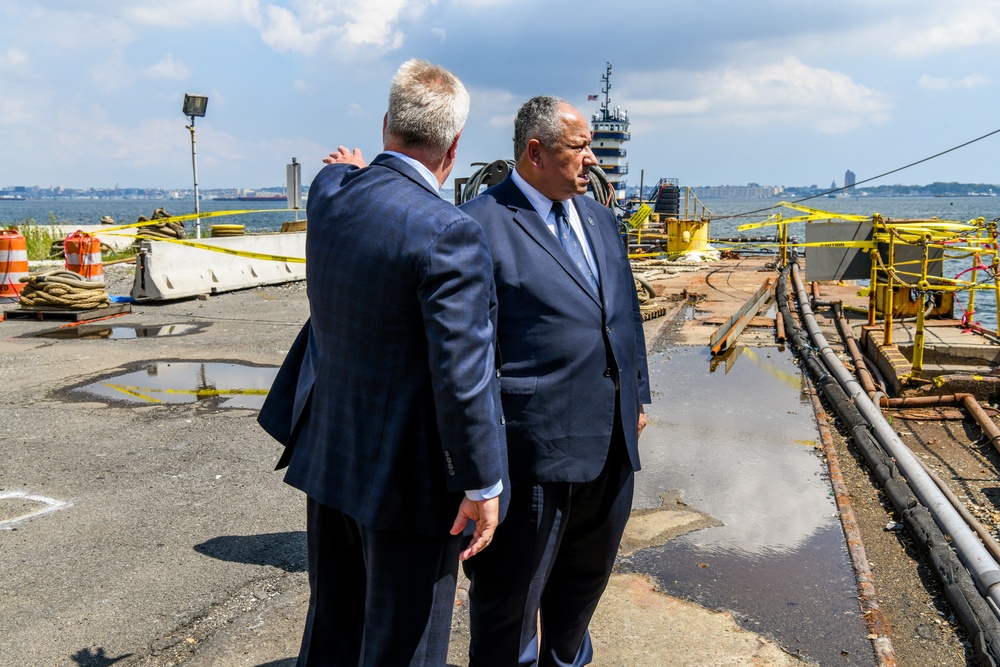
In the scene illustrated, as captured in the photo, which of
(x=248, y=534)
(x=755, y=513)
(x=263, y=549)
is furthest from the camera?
(x=755, y=513)

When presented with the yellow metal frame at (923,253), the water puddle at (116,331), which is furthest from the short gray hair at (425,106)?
the water puddle at (116,331)

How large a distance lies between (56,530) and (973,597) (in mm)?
4471

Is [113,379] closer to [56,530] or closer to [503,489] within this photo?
[56,530]

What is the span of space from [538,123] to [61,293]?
10.2 m

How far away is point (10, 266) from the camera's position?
44.3 ft

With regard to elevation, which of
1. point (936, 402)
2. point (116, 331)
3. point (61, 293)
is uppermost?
point (61, 293)

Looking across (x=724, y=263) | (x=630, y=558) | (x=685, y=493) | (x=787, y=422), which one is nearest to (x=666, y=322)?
(x=787, y=422)

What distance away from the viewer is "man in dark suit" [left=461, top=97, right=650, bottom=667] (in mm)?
2670

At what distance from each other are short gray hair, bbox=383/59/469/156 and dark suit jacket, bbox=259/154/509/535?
10 cm

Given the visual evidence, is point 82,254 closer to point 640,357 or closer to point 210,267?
point 210,267

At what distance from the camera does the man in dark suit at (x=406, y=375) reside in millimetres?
2172

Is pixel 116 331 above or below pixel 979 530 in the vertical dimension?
above

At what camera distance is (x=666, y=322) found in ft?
42.1

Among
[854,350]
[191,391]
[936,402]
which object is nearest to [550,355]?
[191,391]
